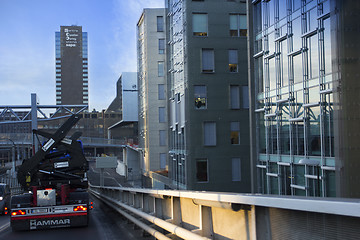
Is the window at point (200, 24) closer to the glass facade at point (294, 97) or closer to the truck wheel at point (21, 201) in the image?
the glass facade at point (294, 97)

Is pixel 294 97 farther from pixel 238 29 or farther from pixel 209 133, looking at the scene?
pixel 238 29

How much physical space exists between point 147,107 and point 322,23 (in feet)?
120

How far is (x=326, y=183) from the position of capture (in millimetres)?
13828

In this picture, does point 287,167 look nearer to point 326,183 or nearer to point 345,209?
point 326,183

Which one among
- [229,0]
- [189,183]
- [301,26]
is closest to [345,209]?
[301,26]

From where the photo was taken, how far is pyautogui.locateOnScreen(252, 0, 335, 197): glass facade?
13.9 m

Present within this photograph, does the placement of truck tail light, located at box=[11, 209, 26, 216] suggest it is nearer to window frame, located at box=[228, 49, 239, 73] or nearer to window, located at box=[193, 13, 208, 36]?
window, located at box=[193, 13, 208, 36]

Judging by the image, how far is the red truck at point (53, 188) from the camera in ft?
44.0

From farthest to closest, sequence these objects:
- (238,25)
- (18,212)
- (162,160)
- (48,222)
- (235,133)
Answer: (162,160), (238,25), (235,133), (48,222), (18,212)

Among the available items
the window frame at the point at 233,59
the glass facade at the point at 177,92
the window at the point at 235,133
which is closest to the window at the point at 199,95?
Answer: the glass facade at the point at 177,92

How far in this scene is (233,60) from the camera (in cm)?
2844

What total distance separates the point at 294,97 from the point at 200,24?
13712mm

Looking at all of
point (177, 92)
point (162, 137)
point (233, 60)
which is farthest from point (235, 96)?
point (162, 137)

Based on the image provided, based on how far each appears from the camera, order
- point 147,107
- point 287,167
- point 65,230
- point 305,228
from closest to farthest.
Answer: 1. point 305,228
2. point 65,230
3. point 287,167
4. point 147,107
